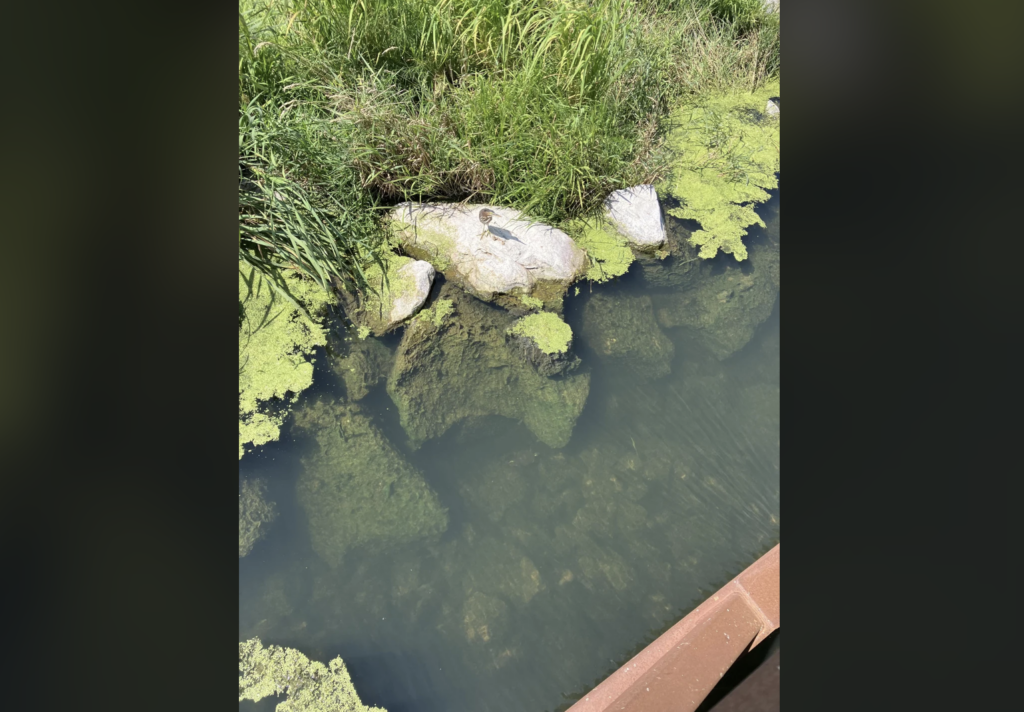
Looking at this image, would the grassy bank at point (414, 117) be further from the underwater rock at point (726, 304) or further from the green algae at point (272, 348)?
the underwater rock at point (726, 304)

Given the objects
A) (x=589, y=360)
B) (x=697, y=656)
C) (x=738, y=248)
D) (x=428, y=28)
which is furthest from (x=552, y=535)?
(x=428, y=28)

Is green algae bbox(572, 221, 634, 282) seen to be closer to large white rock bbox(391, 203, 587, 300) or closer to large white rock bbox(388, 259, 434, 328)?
large white rock bbox(391, 203, 587, 300)

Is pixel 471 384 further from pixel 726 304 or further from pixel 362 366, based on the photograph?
pixel 726 304

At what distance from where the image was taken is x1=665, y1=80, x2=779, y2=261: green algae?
2541 mm

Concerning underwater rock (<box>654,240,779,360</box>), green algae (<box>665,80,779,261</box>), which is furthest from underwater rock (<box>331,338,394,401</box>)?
green algae (<box>665,80,779,261</box>)

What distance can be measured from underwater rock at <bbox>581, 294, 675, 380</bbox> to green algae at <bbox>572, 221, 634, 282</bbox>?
11cm

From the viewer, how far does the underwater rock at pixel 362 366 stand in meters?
1.91

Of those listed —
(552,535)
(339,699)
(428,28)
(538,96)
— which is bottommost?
(339,699)

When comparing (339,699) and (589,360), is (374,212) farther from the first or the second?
(339,699)

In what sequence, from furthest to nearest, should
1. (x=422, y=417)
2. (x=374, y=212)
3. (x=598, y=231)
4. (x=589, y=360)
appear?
(x=598, y=231) → (x=374, y=212) → (x=589, y=360) → (x=422, y=417)

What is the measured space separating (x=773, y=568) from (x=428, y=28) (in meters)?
2.20

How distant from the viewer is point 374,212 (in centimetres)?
223

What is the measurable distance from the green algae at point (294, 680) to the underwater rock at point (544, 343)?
1.03 meters

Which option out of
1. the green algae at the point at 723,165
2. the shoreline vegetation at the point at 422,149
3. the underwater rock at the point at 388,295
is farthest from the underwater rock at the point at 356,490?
the green algae at the point at 723,165
